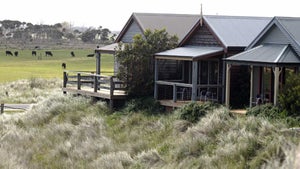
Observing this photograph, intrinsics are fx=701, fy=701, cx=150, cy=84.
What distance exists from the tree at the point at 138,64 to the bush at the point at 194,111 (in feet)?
16.1

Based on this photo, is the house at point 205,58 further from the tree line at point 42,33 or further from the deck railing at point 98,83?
the tree line at point 42,33

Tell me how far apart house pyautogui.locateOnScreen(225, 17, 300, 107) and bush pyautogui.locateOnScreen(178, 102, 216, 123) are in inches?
39.0

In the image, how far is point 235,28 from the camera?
31297 mm

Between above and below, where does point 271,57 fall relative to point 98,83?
above

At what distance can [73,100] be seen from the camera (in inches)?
1364

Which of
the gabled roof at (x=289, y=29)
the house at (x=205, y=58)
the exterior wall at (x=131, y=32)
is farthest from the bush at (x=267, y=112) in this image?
the exterior wall at (x=131, y=32)

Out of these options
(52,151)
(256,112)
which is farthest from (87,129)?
(256,112)

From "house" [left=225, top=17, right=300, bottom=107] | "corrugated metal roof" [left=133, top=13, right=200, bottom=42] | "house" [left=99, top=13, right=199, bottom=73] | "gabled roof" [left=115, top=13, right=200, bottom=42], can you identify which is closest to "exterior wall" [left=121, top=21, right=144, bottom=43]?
"house" [left=99, top=13, right=199, bottom=73]

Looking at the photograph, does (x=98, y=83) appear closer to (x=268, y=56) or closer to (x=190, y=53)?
(x=190, y=53)

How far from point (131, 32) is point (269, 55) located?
12475 millimetres

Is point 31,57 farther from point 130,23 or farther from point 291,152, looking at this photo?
point 291,152

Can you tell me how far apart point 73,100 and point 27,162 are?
8336 mm

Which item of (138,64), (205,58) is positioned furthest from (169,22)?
(205,58)

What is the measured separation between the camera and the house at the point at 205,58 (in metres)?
29.5
